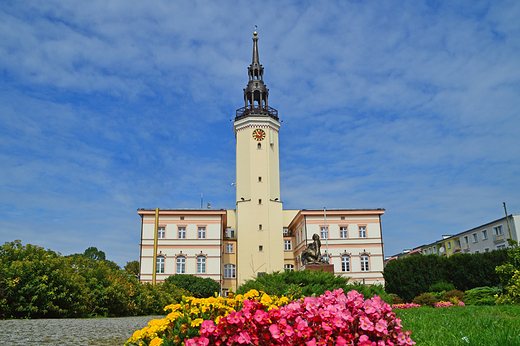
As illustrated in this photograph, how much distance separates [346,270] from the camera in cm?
4494

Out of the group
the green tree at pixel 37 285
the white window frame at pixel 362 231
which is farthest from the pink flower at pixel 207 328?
the white window frame at pixel 362 231

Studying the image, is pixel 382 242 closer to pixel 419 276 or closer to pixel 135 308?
pixel 419 276

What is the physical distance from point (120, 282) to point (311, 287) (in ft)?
32.8

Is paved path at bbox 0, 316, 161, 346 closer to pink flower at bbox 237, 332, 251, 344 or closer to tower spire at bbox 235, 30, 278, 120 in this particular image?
pink flower at bbox 237, 332, 251, 344

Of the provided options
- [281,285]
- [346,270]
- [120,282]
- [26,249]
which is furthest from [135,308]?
[346,270]

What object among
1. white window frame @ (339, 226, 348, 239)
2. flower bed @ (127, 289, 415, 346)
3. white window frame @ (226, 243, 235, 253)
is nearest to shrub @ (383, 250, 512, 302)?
white window frame @ (339, 226, 348, 239)

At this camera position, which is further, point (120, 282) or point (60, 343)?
point (120, 282)

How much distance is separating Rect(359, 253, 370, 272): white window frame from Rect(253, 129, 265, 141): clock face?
751 inches

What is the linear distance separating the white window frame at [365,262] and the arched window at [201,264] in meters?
18.3

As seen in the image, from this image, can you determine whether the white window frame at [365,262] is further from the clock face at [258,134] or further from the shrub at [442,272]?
the clock face at [258,134]

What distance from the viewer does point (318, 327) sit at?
4.35m

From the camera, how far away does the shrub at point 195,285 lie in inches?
1476

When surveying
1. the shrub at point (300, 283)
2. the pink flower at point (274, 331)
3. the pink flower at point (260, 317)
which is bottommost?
the pink flower at point (274, 331)

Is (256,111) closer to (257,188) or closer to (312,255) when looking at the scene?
(257,188)
